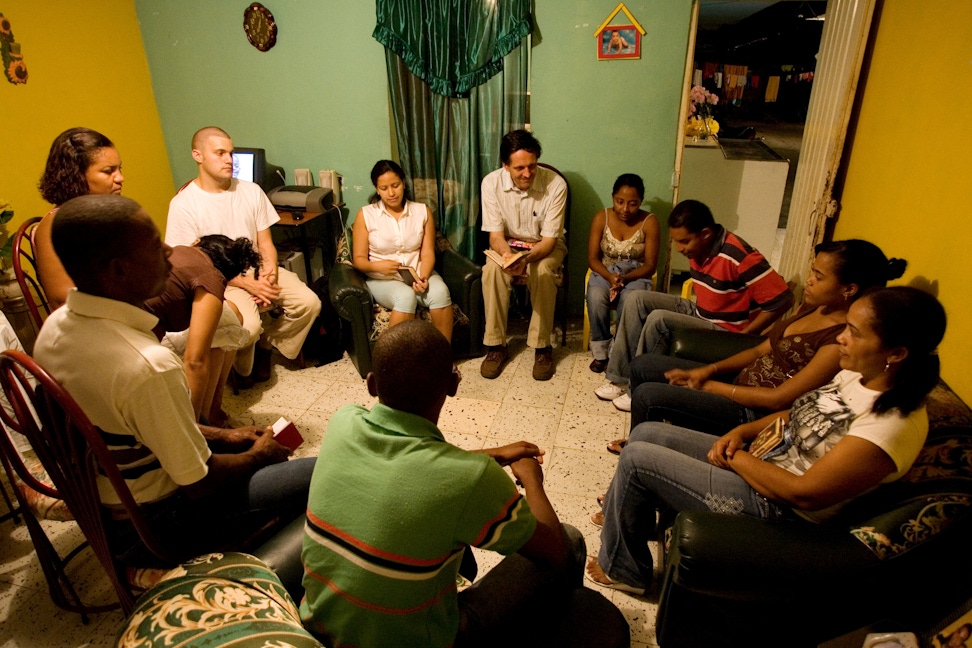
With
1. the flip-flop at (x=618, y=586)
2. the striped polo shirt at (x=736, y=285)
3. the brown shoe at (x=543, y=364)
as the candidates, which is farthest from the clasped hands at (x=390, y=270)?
the flip-flop at (x=618, y=586)

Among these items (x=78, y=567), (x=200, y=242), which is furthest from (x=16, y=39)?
(x=78, y=567)

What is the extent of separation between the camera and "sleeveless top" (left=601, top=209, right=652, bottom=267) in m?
3.21

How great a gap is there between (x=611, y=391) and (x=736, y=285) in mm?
841

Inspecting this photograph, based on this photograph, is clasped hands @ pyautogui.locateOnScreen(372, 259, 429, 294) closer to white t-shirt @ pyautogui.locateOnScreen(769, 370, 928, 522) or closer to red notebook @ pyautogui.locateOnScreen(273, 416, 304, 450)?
red notebook @ pyautogui.locateOnScreen(273, 416, 304, 450)

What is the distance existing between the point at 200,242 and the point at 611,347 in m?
2.09

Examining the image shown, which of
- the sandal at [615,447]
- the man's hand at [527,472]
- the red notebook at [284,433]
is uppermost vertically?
the man's hand at [527,472]

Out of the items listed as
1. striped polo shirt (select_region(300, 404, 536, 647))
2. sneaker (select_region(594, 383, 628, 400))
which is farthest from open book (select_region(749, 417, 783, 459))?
sneaker (select_region(594, 383, 628, 400))

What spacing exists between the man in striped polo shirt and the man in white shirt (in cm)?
67

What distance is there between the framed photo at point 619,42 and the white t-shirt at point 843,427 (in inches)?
93.5

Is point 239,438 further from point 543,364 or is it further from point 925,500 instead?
point 543,364

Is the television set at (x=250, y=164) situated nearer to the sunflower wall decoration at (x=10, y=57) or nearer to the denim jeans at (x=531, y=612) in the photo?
the sunflower wall decoration at (x=10, y=57)

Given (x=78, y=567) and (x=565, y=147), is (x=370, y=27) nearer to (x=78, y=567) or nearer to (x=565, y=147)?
(x=565, y=147)

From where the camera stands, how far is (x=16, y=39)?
3133 mm

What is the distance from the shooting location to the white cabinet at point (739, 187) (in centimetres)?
417
